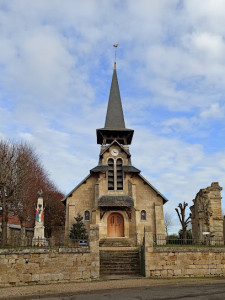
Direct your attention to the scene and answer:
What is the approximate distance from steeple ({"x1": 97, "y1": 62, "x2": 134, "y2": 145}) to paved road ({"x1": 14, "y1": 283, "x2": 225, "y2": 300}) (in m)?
19.8

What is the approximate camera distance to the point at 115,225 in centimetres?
2541

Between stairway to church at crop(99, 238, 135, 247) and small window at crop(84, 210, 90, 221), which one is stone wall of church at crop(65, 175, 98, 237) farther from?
stairway to church at crop(99, 238, 135, 247)

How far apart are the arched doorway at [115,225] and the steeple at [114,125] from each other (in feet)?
26.9

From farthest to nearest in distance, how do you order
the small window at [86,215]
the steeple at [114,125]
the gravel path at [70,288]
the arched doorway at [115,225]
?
1. the steeple at [114,125]
2. the small window at [86,215]
3. the arched doorway at [115,225]
4. the gravel path at [70,288]

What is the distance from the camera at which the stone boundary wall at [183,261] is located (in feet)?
47.2

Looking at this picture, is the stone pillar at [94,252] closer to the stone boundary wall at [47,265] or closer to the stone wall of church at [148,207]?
the stone boundary wall at [47,265]

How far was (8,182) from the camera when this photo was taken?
20484mm

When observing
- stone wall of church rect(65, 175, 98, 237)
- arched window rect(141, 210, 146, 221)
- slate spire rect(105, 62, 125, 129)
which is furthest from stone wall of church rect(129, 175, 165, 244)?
slate spire rect(105, 62, 125, 129)

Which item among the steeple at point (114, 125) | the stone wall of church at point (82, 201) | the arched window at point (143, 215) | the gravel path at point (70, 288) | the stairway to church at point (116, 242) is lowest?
the gravel path at point (70, 288)

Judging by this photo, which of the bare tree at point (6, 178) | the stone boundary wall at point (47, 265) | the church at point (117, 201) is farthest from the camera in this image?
the church at point (117, 201)

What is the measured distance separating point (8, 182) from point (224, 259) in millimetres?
15011

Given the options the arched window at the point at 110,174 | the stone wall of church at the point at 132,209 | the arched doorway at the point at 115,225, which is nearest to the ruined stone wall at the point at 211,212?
the stone wall of church at the point at 132,209

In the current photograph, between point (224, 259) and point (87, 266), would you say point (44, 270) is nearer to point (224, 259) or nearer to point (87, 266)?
point (87, 266)

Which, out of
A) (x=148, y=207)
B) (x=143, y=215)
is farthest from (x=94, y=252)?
(x=148, y=207)
